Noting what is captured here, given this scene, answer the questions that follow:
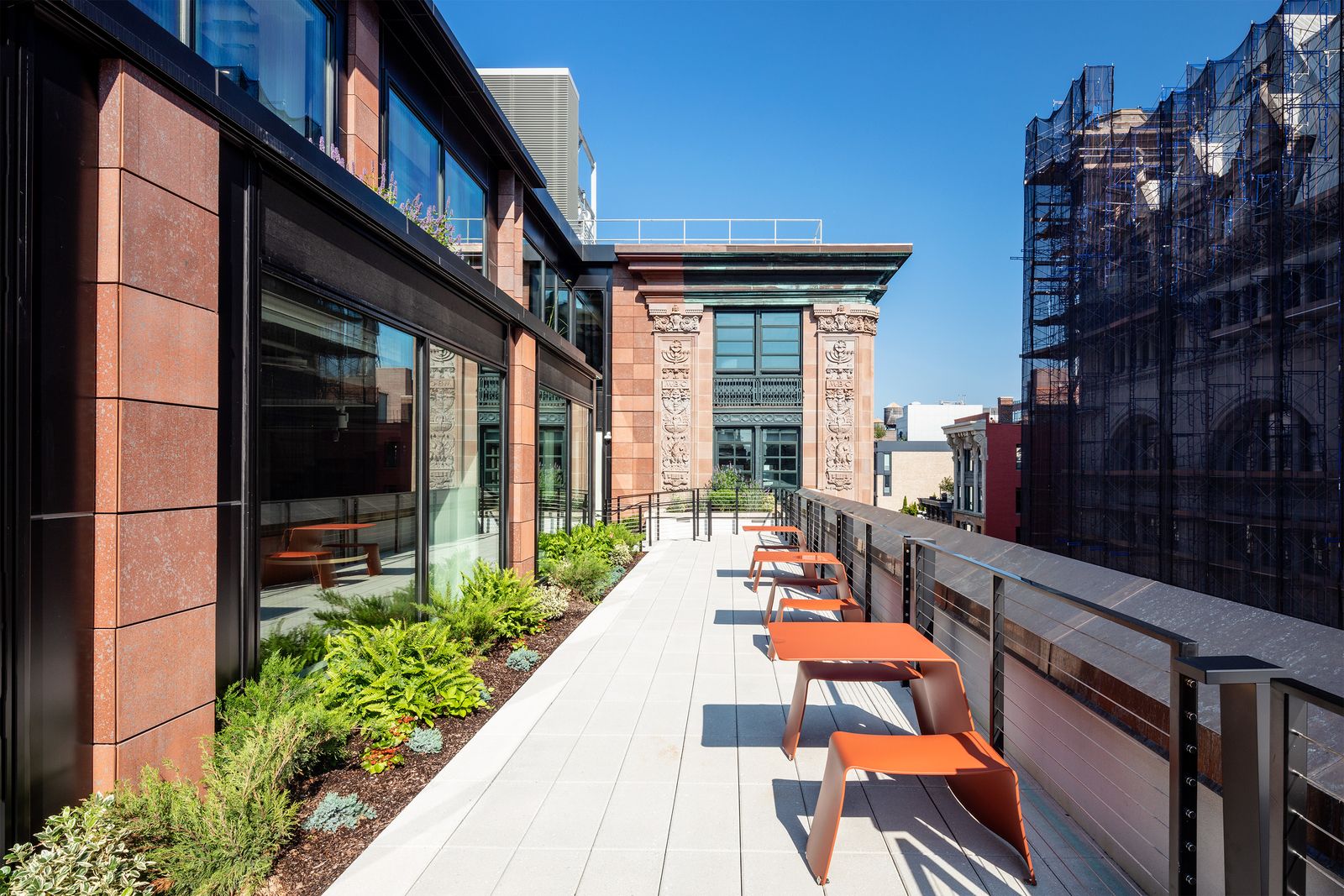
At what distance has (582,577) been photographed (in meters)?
9.90

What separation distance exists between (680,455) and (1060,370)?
61.1ft

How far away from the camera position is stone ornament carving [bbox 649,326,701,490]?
85.0 feet

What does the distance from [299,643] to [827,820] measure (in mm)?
3757

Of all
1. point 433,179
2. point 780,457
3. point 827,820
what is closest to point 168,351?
point 827,820

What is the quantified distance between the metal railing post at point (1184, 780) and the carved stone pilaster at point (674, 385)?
76.8ft

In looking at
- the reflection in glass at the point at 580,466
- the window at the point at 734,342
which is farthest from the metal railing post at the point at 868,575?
the window at the point at 734,342

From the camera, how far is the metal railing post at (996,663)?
13.3 ft

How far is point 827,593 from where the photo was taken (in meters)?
9.88

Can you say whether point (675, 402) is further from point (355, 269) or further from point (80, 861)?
point (80, 861)

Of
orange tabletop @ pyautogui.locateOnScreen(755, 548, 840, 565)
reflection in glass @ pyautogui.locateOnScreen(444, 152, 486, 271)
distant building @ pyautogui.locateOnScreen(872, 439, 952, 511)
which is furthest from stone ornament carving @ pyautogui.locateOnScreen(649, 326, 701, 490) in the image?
distant building @ pyautogui.locateOnScreen(872, 439, 952, 511)

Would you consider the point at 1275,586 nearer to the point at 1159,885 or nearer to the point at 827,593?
the point at 827,593

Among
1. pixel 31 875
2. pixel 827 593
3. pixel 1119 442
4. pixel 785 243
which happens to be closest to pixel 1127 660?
pixel 31 875

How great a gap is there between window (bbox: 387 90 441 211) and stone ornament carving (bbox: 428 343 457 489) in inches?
78.2

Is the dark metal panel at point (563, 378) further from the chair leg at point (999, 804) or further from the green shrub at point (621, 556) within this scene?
the chair leg at point (999, 804)
